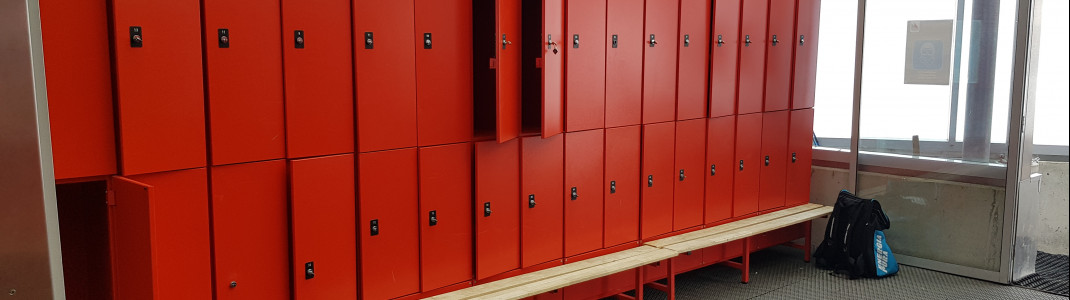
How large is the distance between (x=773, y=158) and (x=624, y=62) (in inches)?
71.6

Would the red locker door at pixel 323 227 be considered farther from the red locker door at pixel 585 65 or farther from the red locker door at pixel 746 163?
the red locker door at pixel 746 163

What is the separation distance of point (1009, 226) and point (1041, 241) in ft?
4.03

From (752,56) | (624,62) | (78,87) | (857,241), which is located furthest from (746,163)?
(78,87)

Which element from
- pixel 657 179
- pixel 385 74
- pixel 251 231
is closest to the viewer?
pixel 251 231

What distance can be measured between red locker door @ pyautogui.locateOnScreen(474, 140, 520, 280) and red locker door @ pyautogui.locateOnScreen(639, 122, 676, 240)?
104cm

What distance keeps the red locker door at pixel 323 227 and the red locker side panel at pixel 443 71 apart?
460mm

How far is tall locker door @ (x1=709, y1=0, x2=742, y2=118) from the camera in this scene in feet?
17.0

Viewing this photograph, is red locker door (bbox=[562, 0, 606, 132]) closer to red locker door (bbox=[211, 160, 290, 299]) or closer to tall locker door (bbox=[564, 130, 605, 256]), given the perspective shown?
tall locker door (bbox=[564, 130, 605, 256])

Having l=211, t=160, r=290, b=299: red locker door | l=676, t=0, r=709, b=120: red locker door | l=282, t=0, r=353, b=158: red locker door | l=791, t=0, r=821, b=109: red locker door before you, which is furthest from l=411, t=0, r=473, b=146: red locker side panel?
l=791, t=0, r=821, b=109: red locker door

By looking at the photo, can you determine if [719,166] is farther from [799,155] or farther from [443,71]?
[443,71]

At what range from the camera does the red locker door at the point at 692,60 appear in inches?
195

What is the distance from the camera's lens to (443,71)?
3777 mm

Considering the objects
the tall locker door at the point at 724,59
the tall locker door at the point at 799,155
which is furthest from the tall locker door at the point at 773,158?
the tall locker door at the point at 724,59

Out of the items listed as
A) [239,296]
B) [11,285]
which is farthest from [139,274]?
[11,285]
